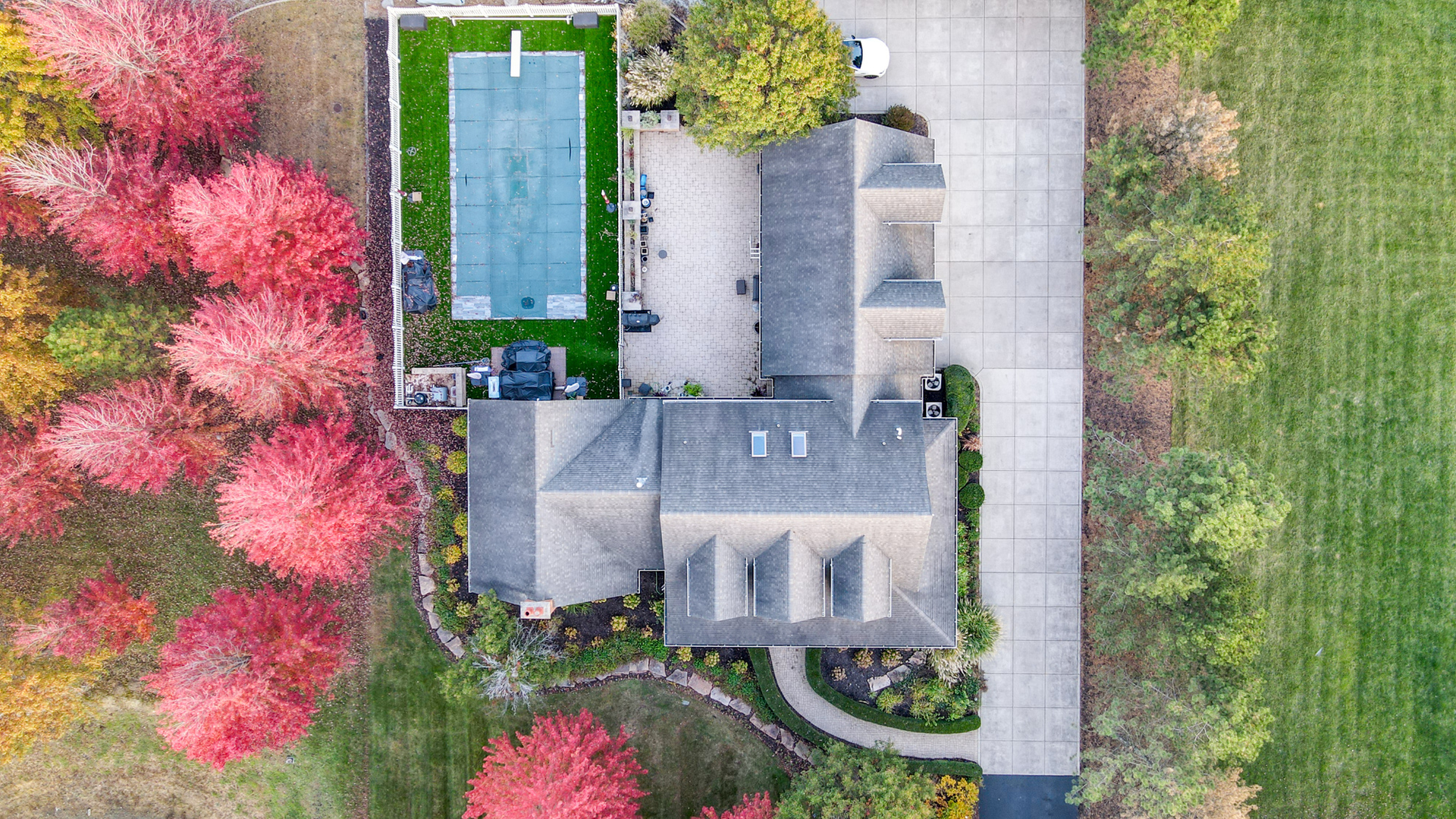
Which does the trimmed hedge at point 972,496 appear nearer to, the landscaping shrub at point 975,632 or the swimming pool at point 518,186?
the landscaping shrub at point 975,632

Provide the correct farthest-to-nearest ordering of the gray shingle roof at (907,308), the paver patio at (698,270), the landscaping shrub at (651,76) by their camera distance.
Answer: the paver patio at (698,270), the landscaping shrub at (651,76), the gray shingle roof at (907,308)

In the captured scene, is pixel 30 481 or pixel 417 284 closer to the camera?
pixel 30 481

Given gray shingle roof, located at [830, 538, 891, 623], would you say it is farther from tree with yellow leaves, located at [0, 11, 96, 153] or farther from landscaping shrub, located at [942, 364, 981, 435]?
tree with yellow leaves, located at [0, 11, 96, 153]

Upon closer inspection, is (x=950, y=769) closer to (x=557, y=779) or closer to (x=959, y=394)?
(x=959, y=394)

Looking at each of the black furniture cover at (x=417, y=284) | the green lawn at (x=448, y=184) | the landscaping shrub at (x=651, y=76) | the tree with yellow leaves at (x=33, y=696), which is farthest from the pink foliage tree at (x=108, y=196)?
the landscaping shrub at (x=651, y=76)

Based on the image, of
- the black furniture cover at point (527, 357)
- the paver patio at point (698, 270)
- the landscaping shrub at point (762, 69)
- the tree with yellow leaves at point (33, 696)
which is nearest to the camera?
the landscaping shrub at point (762, 69)

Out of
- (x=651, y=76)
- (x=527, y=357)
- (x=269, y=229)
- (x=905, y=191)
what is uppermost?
(x=651, y=76)

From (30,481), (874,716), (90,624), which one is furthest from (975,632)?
(30,481)

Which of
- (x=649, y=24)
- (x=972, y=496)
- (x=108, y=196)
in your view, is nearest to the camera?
(x=108, y=196)
